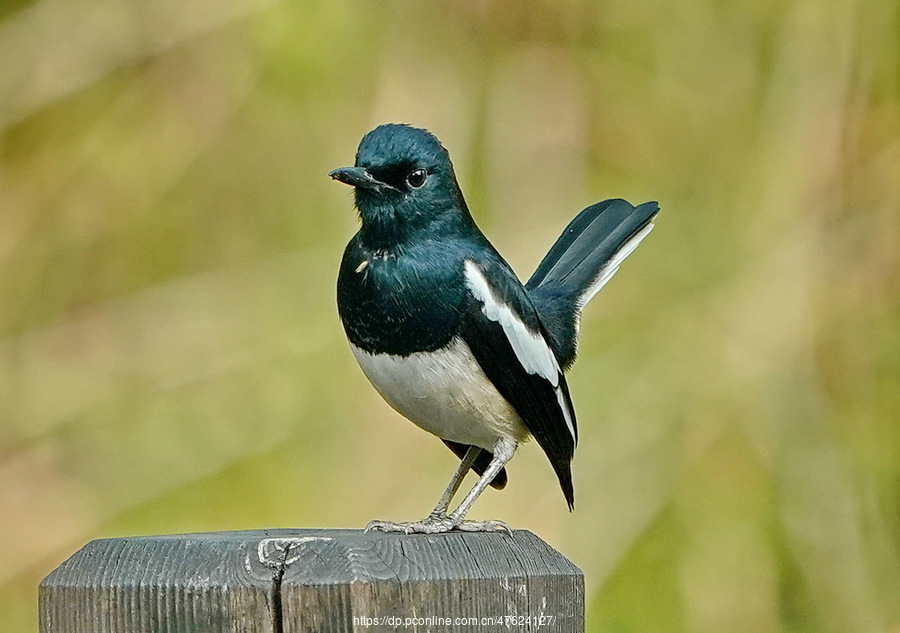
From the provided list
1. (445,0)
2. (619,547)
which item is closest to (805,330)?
(619,547)

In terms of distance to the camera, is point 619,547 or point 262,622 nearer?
point 262,622

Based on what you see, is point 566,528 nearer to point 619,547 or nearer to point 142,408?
point 619,547

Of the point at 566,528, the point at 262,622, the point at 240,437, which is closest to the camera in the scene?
the point at 262,622

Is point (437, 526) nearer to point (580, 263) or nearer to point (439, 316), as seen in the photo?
point (439, 316)

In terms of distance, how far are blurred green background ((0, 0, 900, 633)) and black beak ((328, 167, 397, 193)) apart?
184 centimetres

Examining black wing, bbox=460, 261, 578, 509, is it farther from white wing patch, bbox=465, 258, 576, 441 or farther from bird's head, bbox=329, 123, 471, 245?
bird's head, bbox=329, 123, 471, 245

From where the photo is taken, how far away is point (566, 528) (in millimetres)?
4629

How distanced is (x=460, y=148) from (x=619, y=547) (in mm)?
1595

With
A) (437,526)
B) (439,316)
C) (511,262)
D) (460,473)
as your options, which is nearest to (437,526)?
(437,526)

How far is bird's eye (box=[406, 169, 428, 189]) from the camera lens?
3.13 meters

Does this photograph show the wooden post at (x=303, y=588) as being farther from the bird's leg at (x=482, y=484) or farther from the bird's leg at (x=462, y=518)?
the bird's leg at (x=482, y=484)

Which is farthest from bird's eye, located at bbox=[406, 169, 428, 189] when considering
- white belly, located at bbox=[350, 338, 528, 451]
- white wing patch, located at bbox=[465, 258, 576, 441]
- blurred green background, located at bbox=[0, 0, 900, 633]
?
blurred green background, located at bbox=[0, 0, 900, 633]

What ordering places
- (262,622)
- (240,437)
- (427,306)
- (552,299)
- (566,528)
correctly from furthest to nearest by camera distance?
(240,437) → (566,528) → (552,299) → (427,306) → (262,622)

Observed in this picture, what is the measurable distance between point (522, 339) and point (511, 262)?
1752 millimetres
